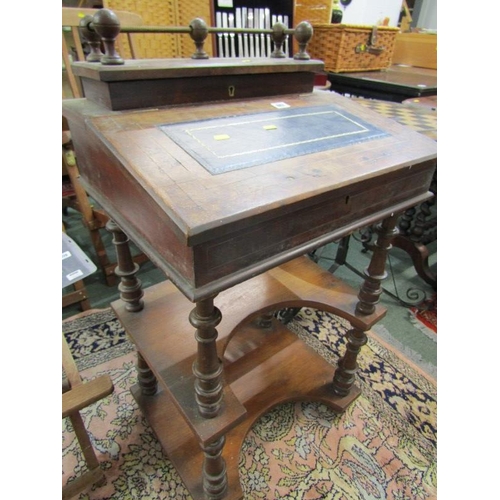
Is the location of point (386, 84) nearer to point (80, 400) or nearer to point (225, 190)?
point (225, 190)

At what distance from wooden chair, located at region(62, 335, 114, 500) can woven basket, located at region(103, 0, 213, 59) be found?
185cm

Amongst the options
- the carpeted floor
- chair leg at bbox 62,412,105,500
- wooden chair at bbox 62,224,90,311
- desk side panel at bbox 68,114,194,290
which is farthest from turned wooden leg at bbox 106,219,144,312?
the carpeted floor

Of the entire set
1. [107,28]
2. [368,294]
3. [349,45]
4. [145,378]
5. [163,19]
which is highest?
[163,19]

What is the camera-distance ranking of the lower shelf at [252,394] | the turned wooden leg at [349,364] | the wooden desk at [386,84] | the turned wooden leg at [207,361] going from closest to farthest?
1. the turned wooden leg at [207,361]
2. the lower shelf at [252,394]
3. the turned wooden leg at [349,364]
4. the wooden desk at [386,84]

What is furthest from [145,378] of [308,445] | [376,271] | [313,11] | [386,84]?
[313,11]

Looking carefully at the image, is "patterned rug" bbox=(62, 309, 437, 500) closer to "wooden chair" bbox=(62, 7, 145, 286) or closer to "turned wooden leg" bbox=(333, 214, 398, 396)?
"turned wooden leg" bbox=(333, 214, 398, 396)

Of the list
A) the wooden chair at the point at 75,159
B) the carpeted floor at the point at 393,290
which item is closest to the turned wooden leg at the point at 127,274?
the wooden chair at the point at 75,159

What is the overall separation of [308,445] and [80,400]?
91 centimetres

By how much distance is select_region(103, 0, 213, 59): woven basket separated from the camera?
6.78ft

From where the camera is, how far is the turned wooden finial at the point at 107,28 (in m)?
0.77

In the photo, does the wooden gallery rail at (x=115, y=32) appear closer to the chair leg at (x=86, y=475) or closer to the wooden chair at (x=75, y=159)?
the wooden chair at (x=75, y=159)

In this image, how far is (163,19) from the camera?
220 centimetres

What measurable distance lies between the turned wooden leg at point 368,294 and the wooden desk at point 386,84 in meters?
1.47

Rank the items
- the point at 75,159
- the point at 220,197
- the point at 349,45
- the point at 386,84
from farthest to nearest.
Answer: the point at 349,45
the point at 386,84
the point at 75,159
the point at 220,197
